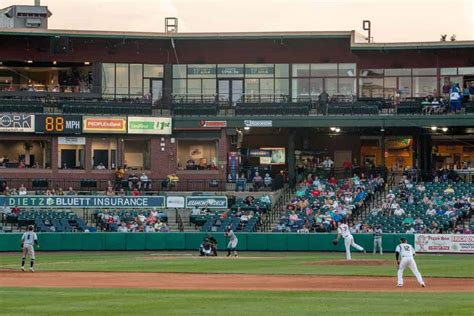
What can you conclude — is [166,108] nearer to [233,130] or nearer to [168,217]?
[233,130]

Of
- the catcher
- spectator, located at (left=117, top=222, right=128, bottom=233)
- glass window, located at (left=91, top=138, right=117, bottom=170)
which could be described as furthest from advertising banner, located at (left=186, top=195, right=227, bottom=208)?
the catcher

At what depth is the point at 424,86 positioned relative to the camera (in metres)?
69.8

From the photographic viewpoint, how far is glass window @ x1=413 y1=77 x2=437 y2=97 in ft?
228

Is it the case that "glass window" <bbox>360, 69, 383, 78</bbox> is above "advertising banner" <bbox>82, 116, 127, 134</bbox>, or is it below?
above

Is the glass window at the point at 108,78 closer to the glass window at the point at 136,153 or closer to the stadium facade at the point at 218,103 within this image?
the stadium facade at the point at 218,103

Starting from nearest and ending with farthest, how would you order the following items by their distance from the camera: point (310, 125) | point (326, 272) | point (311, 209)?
point (326, 272)
point (311, 209)
point (310, 125)

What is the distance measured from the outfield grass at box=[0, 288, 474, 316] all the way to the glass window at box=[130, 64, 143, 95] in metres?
39.7

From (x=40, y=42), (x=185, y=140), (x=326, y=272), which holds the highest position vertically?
(x=40, y=42)

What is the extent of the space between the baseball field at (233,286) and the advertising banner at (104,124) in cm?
1699

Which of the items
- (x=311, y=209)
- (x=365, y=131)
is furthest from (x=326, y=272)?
(x=365, y=131)

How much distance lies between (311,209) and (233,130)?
10.4m

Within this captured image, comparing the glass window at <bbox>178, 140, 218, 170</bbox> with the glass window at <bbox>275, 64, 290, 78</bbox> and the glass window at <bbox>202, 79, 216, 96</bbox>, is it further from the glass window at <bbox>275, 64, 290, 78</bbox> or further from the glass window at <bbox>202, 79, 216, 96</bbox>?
the glass window at <bbox>275, 64, 290, 78</bbox>

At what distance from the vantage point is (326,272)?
38.9 meters

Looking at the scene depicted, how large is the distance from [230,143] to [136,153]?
609cm
